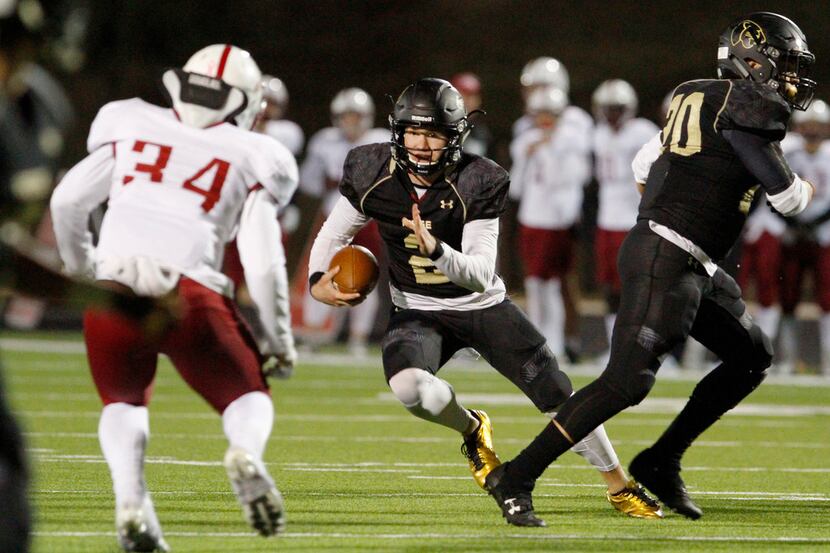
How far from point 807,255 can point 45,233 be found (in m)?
8.55

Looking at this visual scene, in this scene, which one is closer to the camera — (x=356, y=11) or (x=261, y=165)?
(x=261, y=165)

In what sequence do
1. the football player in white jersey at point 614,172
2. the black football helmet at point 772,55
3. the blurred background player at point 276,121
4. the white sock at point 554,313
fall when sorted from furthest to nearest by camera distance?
the white sock at point 554,313
the football player in white jersey at point 614,172
the blurred background player at point 276,121
the black football helmet at point 772,55

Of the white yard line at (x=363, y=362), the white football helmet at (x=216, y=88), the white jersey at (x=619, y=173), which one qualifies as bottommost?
the white yard line at (x=363, y=362)

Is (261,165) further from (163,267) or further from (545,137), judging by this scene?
(545,137)

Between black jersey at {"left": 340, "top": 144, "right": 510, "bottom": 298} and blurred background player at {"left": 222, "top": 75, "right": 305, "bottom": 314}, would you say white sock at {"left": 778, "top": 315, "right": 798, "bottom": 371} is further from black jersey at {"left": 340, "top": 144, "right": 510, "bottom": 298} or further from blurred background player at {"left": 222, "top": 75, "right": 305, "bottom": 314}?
black jersey at {"left": 340, "top": 144, "right": 510, "bottom": 298}

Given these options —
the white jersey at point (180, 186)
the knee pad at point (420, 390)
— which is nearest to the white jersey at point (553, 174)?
the knee pad at point (420, 390)

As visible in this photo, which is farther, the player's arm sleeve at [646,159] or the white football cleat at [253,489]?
the player's arm sleeve at [646,159]

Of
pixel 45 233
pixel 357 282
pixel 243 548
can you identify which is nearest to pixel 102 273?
pixel 45 233

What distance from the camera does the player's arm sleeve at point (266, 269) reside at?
14.1ft

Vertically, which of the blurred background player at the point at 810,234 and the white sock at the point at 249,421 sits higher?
the white sock at the point at 249,421

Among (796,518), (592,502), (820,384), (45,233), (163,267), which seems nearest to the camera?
(163,267)

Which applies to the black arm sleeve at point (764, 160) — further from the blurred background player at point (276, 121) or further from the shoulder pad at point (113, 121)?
the blurred background player at point (276, 121)

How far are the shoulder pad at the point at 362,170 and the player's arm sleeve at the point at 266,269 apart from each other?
1274 mm

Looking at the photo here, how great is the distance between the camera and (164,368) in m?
12.0
